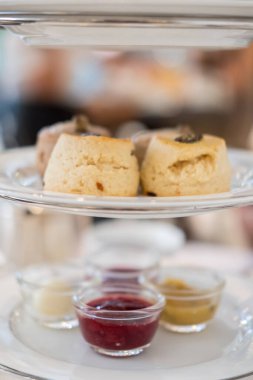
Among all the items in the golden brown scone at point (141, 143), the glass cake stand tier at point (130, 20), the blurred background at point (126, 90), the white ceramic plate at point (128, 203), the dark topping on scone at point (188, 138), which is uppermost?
the glass cake stand tier at point (130, 20)

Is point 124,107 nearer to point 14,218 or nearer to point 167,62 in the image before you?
point 167,62

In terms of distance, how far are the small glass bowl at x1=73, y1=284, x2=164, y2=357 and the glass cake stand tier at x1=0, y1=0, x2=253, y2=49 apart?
0.26m

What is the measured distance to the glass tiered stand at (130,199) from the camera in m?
0.48

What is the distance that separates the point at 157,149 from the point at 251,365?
21 centimetres

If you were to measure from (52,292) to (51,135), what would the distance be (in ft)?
0.63

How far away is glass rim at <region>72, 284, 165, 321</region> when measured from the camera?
646 mm

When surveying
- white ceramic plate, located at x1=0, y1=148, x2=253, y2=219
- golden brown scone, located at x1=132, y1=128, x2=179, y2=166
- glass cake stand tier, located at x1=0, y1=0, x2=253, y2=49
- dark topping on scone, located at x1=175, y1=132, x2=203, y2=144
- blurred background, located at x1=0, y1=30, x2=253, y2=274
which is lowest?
blurred background, located at x1=0, y1=30, x2=253, y2=274

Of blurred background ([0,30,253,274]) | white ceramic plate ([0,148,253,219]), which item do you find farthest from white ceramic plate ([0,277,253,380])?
blurred background ([0,30,253,274])

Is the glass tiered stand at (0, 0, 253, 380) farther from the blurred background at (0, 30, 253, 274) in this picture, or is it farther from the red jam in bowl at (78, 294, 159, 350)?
the blurred background at (0, 30, 253, 274)

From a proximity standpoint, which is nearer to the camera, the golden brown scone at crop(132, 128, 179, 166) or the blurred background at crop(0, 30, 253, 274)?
the golden brown scone at crop(132, 128, 179, 166)

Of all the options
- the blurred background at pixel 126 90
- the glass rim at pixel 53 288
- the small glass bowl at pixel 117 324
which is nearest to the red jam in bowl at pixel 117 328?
the small glass bowl at pixel 117 324

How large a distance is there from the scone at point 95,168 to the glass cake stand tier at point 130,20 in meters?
0.09

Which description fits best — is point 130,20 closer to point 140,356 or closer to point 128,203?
point 128,203

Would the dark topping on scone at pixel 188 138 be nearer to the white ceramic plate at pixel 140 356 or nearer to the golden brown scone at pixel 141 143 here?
the golden brown scone at pixel 141 143
